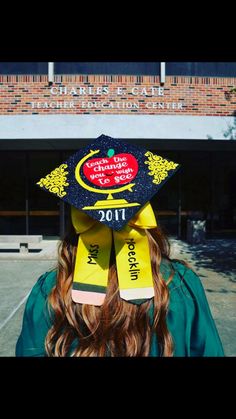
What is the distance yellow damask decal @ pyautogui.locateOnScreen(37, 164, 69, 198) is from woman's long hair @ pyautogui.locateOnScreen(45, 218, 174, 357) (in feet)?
0.78

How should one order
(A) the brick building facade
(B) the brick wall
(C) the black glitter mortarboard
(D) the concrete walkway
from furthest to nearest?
(B) the brick wall, (A) the brick building facade, (D) the concrete walkway, (C) the black glitter mortarboard

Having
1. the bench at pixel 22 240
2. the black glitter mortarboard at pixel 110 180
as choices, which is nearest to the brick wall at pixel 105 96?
the bench at pixel 22 240

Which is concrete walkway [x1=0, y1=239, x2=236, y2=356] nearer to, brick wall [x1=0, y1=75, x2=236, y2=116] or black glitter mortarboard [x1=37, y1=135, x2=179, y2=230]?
black glitter mortarboard [x1=37, y1=135, x2=179, y2=230]

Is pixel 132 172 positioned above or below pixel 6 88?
below

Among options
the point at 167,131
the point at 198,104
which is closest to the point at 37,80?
the point at 167,131

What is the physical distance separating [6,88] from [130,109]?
3792 millimetres

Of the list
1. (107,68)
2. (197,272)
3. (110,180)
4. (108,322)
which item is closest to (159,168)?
(110,180)

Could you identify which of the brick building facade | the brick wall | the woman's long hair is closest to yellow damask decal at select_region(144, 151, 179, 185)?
the woman's long hair

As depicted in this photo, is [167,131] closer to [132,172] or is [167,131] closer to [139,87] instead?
[139,87]

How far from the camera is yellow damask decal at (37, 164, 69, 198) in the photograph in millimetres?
1401

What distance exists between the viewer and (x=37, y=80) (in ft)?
32.6

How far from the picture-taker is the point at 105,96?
988 cm

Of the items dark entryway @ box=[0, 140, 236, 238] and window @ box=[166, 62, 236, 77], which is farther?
dark entryway @ box=[0, 140, 236, 238]

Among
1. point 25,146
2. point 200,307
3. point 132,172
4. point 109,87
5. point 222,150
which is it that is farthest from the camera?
point 222,150
